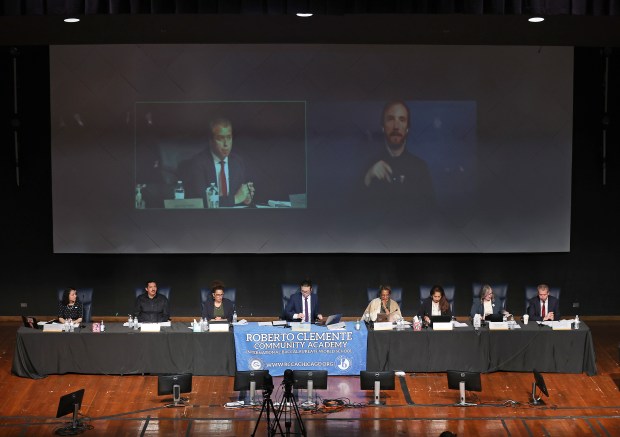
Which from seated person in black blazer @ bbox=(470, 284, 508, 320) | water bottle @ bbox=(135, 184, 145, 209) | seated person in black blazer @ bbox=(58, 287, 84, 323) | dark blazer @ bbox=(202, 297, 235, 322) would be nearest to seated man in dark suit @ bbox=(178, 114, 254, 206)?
water bottle @ bbox=(135, 184, 145, 209)

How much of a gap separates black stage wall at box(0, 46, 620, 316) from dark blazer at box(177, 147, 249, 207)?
3.16 feet

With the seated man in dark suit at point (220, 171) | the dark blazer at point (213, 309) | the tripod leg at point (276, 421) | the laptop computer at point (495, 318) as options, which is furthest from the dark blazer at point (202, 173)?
the tripod leg at point (276, 421)

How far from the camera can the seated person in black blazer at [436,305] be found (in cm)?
1133

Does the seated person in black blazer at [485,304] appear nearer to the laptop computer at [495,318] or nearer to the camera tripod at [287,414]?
the laptop computer at [495,318]

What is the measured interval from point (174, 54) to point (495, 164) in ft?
15.2

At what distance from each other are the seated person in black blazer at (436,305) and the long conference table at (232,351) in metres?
0.53

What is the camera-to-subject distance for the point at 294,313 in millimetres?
11461

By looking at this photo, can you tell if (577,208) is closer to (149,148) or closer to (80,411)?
(149,148)

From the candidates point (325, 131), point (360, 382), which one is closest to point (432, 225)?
point (325, 131)

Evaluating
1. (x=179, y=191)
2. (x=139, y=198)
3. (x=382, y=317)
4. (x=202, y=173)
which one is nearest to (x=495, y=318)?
(x=382, y=317)

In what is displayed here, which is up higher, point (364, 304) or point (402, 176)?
point (402, 176)

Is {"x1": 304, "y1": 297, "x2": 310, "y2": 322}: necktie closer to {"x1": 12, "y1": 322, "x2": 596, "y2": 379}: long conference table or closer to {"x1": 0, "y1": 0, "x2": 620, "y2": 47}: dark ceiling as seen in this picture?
{"x1": 12, "y1": 322, "x2": 596, "y2": 379}: long conference table

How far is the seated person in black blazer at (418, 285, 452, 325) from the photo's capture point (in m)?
11.3

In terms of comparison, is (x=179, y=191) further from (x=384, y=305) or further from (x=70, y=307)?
(x=384, y=305)
